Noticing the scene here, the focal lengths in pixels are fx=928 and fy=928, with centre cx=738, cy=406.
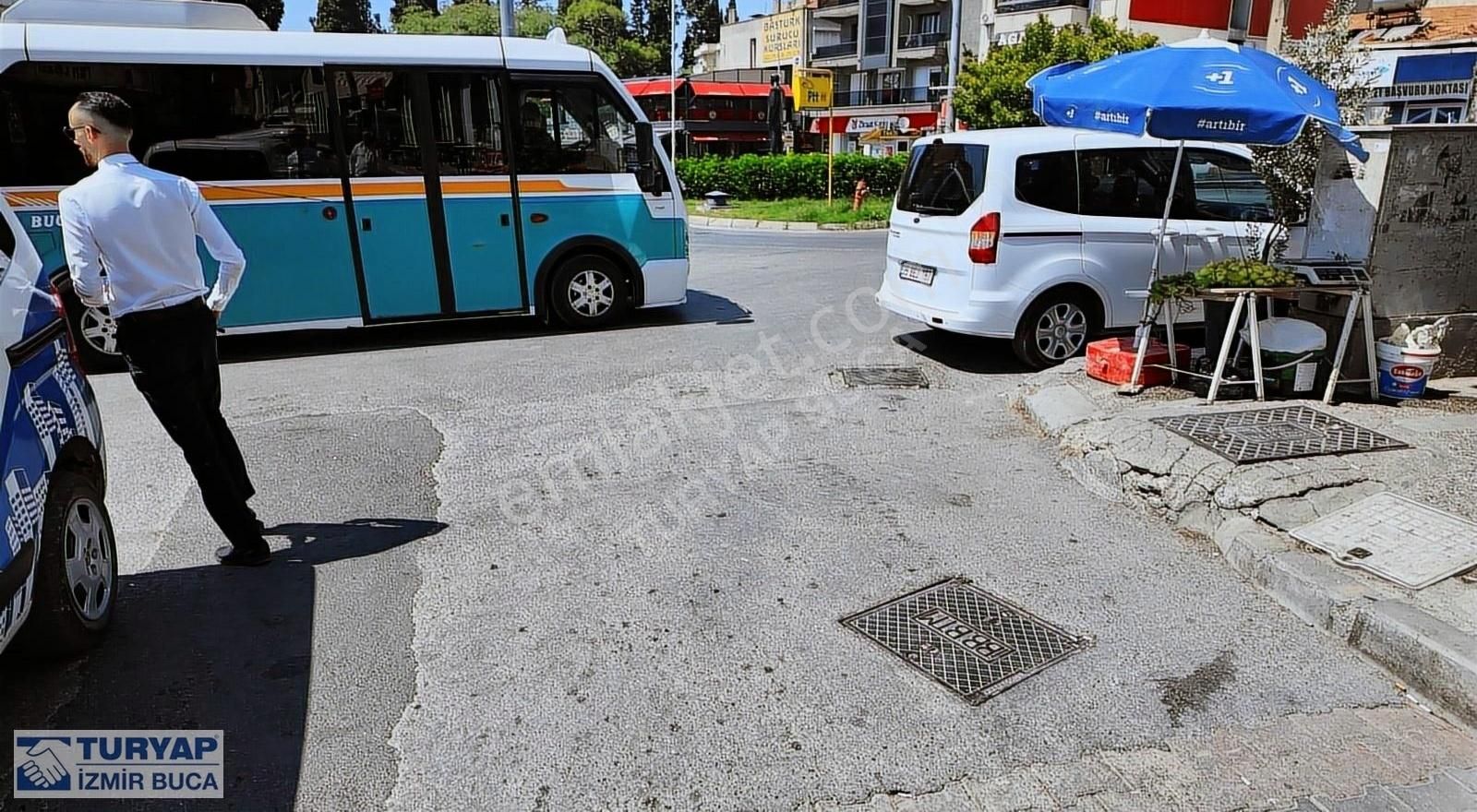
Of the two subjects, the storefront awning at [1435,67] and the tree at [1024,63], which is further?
the tree at [1024,63]

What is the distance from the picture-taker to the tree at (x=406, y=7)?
274ft

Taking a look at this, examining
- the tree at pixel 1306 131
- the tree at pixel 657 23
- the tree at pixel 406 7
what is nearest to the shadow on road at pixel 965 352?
the tree at pixel 1306 131

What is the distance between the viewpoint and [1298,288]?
5.91 m

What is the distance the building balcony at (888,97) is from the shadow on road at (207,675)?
50.6 meters

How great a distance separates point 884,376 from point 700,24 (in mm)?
99044

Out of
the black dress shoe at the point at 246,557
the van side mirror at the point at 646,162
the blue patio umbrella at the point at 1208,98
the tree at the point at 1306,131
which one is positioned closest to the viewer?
the black dress shoe at the point at 246,557

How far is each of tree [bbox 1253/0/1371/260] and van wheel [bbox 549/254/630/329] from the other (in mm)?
5861

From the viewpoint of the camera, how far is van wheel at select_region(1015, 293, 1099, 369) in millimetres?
7703

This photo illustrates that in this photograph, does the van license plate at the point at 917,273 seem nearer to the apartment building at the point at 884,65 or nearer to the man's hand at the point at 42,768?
the man's hand at the point at 42,768

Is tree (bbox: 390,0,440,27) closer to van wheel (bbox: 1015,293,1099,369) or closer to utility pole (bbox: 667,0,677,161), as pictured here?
utility pole (bbox: 667,0,677,161)

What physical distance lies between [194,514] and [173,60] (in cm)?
475

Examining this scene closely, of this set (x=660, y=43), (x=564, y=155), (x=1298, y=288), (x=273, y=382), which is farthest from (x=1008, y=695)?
(x=660, y=43)

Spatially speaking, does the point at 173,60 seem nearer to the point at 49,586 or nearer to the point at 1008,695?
the point at 49,586

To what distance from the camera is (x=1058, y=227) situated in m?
7.46
